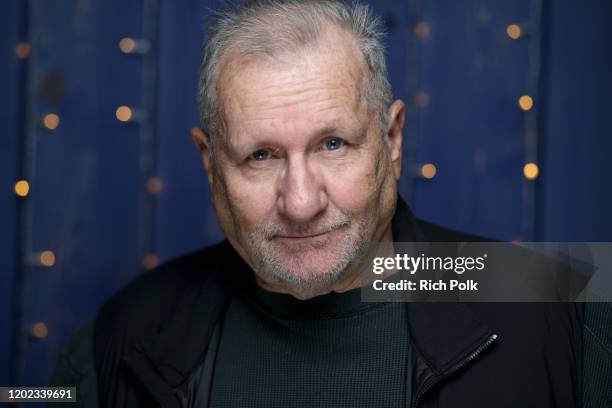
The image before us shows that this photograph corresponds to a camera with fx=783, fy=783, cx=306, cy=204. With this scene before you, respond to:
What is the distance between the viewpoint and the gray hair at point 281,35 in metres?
1.69

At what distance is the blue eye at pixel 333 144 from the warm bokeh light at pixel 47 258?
108 cm

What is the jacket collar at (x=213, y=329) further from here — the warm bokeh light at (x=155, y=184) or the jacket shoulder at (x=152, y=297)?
the warm bokeh light at (x=155, y=184)

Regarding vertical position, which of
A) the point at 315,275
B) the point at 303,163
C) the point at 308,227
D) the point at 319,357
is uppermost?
the point at 303,163

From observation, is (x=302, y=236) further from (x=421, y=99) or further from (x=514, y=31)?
(x=514, y=31)

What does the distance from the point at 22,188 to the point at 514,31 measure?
1522mm

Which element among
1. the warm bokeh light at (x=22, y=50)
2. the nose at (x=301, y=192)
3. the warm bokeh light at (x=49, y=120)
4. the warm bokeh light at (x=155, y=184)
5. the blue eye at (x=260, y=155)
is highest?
the warm bokeh light at (x=22, y=50)

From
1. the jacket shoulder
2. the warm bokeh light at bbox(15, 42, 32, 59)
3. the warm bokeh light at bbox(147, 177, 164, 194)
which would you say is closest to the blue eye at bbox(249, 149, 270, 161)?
the jacket shoulder

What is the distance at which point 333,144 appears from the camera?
66.7 inches

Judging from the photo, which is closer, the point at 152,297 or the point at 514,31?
the point at 152,297

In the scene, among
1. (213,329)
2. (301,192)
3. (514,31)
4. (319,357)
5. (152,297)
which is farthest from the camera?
(514,31)

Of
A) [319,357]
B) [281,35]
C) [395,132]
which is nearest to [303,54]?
[281,35]

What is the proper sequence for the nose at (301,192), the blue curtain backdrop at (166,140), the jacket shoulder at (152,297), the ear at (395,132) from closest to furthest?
the nose at (301,192), the ear at (395,132), the jacket shoulder at (152,297), the blue curtain backdrop at (166,140)

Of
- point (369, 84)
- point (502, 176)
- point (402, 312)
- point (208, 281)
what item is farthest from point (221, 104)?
point (502, 176)

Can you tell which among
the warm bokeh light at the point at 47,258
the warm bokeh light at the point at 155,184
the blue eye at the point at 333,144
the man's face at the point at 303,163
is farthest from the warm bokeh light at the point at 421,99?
the warm bokeh light at the point at 47,258
